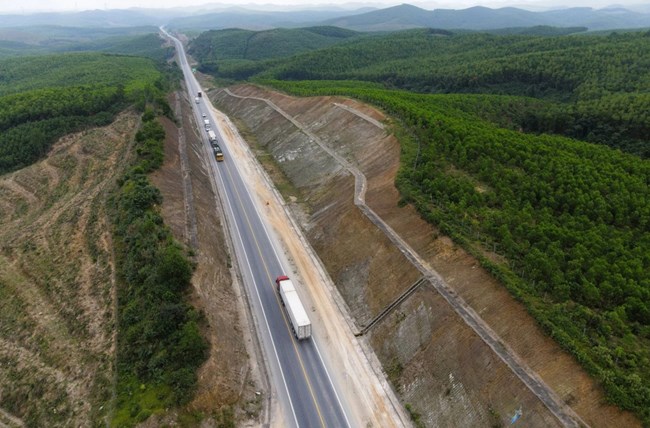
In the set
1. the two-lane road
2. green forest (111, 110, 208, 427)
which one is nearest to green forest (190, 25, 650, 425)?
the two-lane road

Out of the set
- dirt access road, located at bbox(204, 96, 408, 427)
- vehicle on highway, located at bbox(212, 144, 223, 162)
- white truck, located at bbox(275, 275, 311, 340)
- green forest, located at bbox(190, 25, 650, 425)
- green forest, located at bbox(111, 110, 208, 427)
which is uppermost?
green forest, located at bbox(190, 25, 650, 425)

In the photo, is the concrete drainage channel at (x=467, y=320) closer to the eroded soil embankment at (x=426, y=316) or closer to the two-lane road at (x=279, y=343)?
the eroded soil embankment at (x=426, y=316)

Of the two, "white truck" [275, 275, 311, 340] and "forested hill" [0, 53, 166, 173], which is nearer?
"white truck" [275, 275, 311, 340]

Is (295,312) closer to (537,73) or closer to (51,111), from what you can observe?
(51,111)

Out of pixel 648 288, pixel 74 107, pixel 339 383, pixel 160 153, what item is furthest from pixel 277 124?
pixel 648 288

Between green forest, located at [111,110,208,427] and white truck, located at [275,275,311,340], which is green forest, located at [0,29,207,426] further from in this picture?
white truck, located at [275,275,311,340]

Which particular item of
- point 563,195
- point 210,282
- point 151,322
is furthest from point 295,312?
point 563,195
